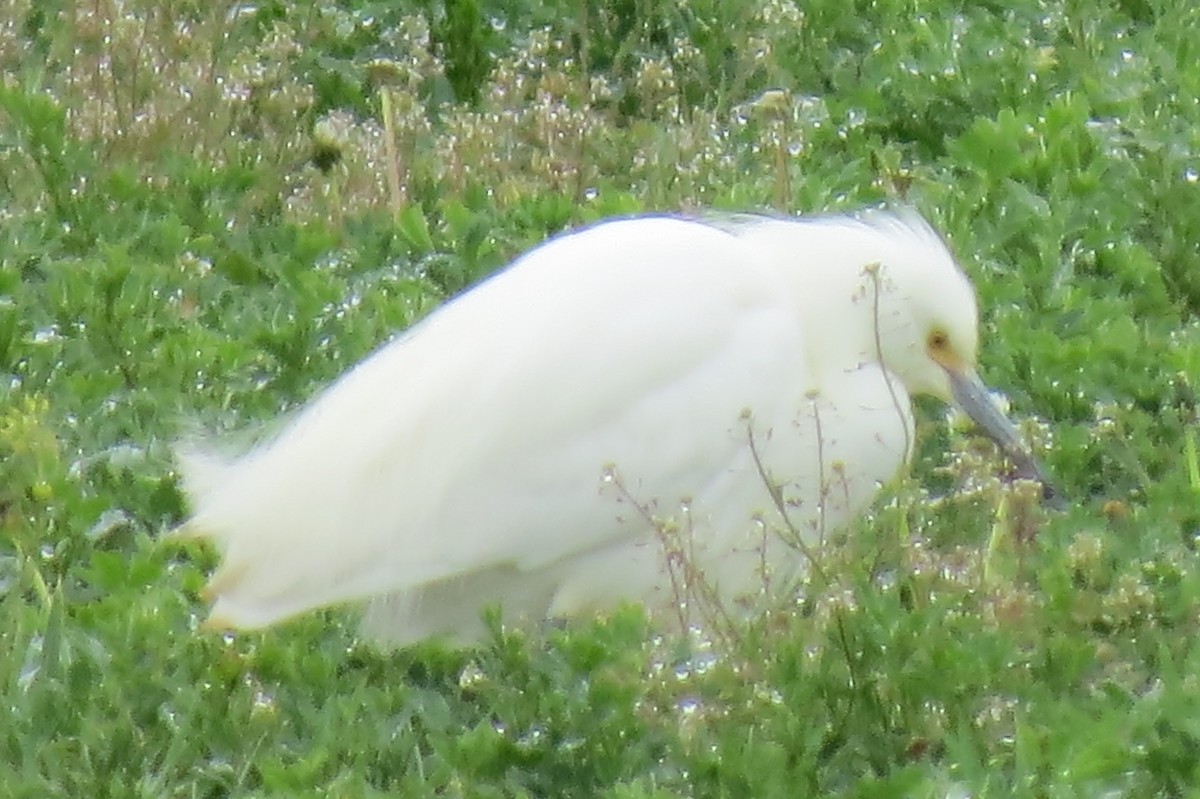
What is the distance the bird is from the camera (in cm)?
365

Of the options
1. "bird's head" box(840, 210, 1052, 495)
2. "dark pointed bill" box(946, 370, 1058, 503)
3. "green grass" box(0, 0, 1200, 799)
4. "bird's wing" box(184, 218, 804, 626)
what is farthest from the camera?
"dark pointed bill" box(946, 370, 1058, 503)

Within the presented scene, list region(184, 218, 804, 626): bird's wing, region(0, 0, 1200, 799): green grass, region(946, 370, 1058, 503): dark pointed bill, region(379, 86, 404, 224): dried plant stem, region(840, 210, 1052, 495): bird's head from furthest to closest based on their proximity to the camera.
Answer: region(379, 86, 404, 224): dried plant stem < region(946, 370, 1058, 503): dark pointed bill < region(840, 210, 1052, 495): bird's head < region(184, 218, 804, 626): bird's wing < region(0, 0, 1200, 799): green grass

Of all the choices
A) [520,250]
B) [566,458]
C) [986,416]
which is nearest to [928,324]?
[986,416]

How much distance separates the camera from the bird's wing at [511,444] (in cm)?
364

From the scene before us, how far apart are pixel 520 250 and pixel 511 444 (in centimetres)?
161

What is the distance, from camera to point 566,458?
3.70m

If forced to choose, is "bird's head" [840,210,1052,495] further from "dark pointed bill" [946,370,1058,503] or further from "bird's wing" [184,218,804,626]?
"bird's wing" [184,218,804,626]

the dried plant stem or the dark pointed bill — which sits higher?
the dried plant stem

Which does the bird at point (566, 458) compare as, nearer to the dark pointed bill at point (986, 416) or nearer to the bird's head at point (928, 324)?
the bird's head at point (928, 324)

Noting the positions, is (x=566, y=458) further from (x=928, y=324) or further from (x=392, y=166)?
(x=392, y=166)

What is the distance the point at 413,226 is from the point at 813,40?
5.86 ft

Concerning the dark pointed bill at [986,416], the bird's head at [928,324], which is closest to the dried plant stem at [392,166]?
the bird's head at [928,324]

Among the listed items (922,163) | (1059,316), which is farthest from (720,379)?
(922,163)

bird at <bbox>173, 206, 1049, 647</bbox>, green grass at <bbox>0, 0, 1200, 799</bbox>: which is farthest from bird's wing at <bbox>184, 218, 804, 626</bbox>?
green grass at <bbox>0, 0, 1200, 799</bbox>
